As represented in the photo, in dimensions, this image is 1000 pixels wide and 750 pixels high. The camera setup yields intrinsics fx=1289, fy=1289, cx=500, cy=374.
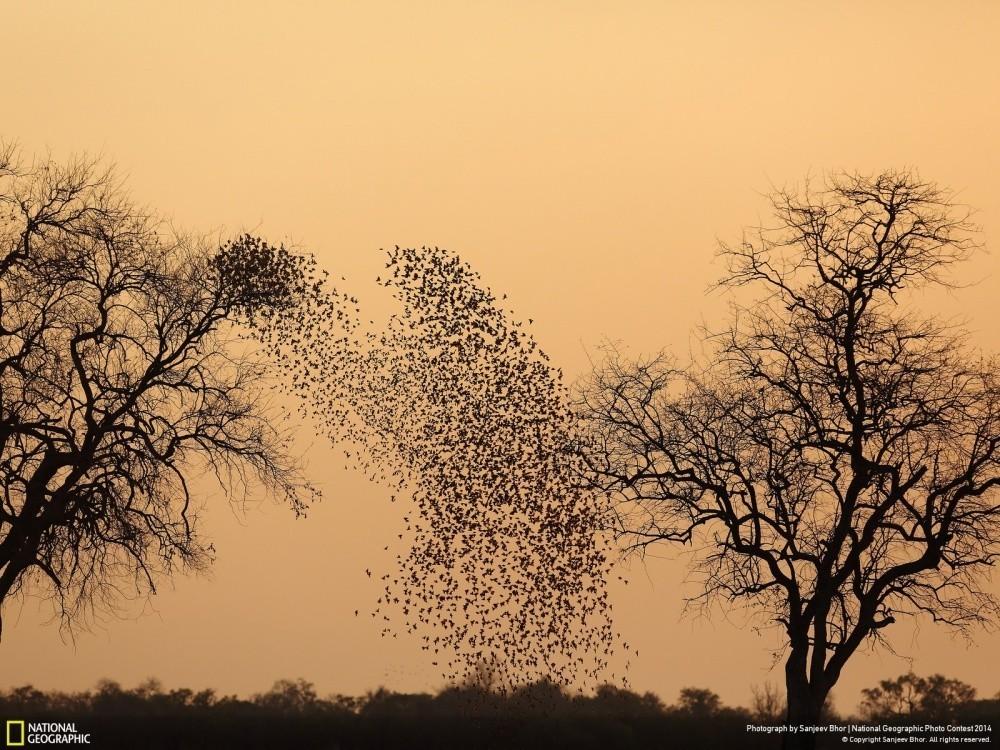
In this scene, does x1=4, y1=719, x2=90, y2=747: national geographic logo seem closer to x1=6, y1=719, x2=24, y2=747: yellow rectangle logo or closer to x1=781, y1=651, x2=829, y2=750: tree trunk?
x1=6, y1=719, x2=24, y2=747: yellow rectangle logo

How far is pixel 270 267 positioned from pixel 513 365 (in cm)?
498

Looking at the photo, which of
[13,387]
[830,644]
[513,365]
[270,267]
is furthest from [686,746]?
[13,387]

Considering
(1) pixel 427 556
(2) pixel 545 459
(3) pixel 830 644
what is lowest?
(3) pixel 830 644

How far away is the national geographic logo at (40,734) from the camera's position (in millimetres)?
23766

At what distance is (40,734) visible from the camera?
79.1ft

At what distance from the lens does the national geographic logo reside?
23.8 meters

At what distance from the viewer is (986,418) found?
2395 centimetres

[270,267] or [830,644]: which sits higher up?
[270,267]

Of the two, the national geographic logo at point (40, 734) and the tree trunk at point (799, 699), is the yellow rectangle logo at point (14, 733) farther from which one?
Result: the tree trunk at point (799, 699)

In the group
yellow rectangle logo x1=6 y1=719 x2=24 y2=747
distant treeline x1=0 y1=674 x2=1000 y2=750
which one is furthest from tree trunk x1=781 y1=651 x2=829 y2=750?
yellow rectangle logo x1=6 y1=719 x2=24 y2=747

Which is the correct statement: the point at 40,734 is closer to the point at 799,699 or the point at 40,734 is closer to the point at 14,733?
the point at 14,733

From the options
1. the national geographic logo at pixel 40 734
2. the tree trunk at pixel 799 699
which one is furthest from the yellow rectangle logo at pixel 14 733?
the tree trunk at pixel 799 699

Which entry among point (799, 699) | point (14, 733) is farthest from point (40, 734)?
point (799, 699)

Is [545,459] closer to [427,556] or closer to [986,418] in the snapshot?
[427,556]
